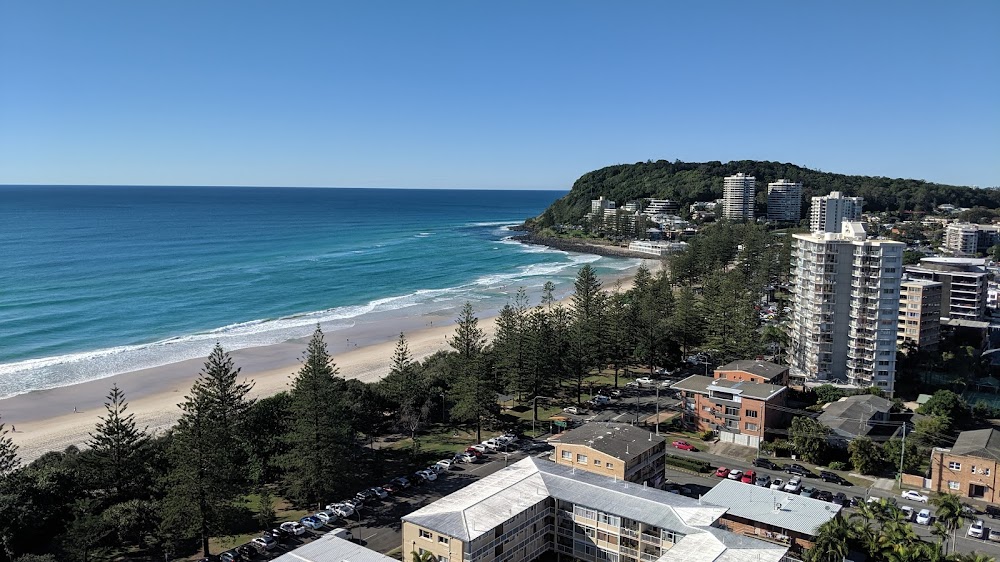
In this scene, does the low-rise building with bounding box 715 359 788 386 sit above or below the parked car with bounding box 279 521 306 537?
above

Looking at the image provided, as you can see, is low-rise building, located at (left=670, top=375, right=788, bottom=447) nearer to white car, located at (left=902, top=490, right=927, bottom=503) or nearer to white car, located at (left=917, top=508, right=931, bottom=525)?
white car, located at (left=902, top=490, right=927, bottom=503)

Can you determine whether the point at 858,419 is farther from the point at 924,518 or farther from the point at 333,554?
the point at 333,554

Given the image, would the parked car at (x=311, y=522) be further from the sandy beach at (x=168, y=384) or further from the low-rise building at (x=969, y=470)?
the low-rise building at (x=969, y=470)

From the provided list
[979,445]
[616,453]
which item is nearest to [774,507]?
[616,453]

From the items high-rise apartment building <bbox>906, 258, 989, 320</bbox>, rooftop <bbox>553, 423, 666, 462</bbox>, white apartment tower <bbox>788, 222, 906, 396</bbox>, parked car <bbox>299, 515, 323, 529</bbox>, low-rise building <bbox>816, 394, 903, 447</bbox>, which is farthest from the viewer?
high-rise apartment building <bbox>906, 258, 989, 320</bbox>

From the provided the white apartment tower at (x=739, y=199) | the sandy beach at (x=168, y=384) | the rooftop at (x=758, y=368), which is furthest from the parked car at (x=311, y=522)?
the white apartment tower at (x=739, y=199)

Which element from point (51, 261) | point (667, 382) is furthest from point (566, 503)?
point (51, 261)

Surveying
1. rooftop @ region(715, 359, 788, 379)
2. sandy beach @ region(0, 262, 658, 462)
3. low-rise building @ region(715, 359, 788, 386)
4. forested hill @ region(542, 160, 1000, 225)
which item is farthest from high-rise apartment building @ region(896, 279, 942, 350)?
forested hill @ region(542, 160, 1000, 225)
